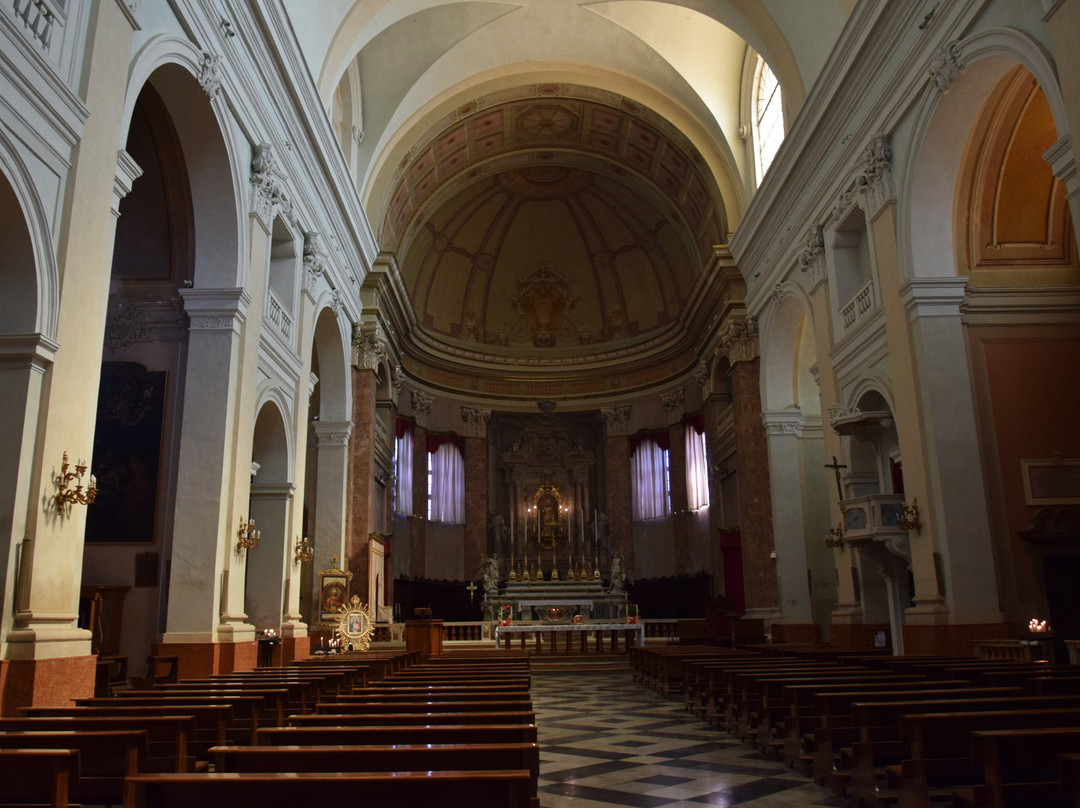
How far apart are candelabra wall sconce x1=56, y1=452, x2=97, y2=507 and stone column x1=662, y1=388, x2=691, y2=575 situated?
750 inches

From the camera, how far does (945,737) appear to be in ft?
11.8

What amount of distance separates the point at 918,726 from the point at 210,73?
938cm

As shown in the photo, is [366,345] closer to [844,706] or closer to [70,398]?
[70,398]

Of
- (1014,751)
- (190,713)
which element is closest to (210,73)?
(190,713)

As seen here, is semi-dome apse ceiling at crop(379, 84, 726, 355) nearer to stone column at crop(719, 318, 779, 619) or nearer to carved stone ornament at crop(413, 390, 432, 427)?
carved stone ornament at crop(413, 390, 432, 427)

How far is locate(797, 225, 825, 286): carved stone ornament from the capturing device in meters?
14.2

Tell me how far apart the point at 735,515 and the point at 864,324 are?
372 inches

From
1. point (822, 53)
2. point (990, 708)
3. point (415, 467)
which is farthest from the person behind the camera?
point (415, 467)

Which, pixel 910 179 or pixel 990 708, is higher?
pixel 910 179

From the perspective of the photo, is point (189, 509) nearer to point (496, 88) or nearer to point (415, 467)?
point (496, 88)

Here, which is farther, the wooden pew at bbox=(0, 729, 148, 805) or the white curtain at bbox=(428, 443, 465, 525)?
the white curtain at bbox=(428, 443, 465, 525)

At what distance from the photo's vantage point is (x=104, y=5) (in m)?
7.27

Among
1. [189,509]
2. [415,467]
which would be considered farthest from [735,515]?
[189,509]

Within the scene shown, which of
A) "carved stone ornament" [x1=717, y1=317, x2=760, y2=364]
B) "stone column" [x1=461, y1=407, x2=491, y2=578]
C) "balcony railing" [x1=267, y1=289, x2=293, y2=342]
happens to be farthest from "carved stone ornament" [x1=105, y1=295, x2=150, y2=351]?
"stone column" [x1=461, y1=407, x2=491, y2=578]
